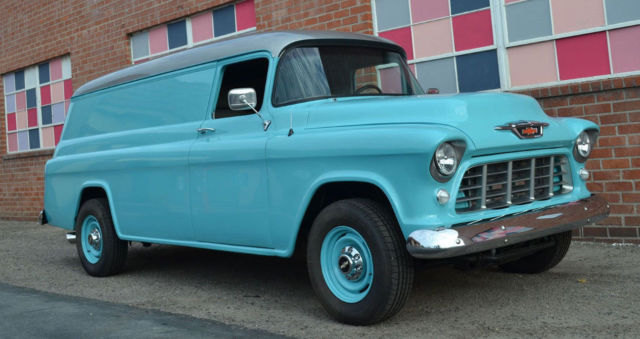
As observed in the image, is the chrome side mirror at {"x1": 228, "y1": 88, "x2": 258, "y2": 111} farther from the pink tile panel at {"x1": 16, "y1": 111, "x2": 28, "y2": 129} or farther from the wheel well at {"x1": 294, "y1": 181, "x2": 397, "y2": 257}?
the pink tile panel at {"x1": 16, "y1": 111, "x2": 28, "y2": 129}

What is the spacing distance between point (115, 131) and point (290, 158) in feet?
8.59

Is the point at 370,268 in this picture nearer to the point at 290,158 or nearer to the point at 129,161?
the point at 290,158

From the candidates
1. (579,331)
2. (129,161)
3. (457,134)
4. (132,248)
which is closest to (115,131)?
(129,161)

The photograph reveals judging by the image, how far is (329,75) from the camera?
492cm

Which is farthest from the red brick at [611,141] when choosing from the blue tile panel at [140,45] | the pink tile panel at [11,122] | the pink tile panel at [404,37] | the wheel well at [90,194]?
the pink tile panel at [11,122]

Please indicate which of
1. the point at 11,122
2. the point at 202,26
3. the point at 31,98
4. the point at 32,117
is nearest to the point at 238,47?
the point at 202,26

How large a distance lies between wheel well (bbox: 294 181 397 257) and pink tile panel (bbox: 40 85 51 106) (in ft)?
33.5

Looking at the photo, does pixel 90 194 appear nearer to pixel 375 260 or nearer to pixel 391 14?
pixel 375 260

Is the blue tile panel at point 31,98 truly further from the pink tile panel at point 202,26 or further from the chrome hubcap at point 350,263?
the chrome hubcap at point 350,263

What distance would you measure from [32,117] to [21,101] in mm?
677

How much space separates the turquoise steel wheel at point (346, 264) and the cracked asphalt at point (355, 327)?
23 cm

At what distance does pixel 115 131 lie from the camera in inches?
253

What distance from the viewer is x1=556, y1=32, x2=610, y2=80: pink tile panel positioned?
6566 millimetres

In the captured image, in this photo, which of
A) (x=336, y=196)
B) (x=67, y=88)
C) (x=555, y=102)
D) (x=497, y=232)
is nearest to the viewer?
(x=497, y=232)
